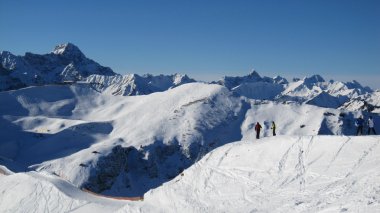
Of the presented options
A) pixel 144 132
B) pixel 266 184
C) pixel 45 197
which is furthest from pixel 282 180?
pixel 144 132

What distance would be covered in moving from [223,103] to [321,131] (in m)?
27.1

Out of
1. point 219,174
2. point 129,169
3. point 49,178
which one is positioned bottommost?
point 129,169

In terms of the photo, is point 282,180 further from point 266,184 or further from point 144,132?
point 144,132

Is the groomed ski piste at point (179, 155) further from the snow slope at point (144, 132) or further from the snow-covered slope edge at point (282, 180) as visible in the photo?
the snow slope at point (144, 132)

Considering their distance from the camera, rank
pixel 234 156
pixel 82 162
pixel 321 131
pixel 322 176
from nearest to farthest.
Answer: pixel 322 176 → pixel 234 156 → pixel 82 162 → pixel 321 131

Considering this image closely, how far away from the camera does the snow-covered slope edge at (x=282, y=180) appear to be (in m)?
17.2

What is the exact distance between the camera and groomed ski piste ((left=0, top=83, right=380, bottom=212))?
1902 cm

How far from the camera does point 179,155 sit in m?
104

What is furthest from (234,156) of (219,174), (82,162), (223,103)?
(223,103)

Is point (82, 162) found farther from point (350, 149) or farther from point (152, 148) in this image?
point (350, 149)

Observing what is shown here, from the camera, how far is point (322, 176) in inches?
754

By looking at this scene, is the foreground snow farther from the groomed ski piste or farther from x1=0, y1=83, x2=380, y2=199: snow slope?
x1=0, y1=83, x2=380, y2=199: snow slope

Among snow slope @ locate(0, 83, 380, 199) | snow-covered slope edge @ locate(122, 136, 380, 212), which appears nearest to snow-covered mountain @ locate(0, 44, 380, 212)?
snow-covered slope edge @ locate(122, 136, 380, 212)

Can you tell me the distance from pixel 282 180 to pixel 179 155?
84.7m
